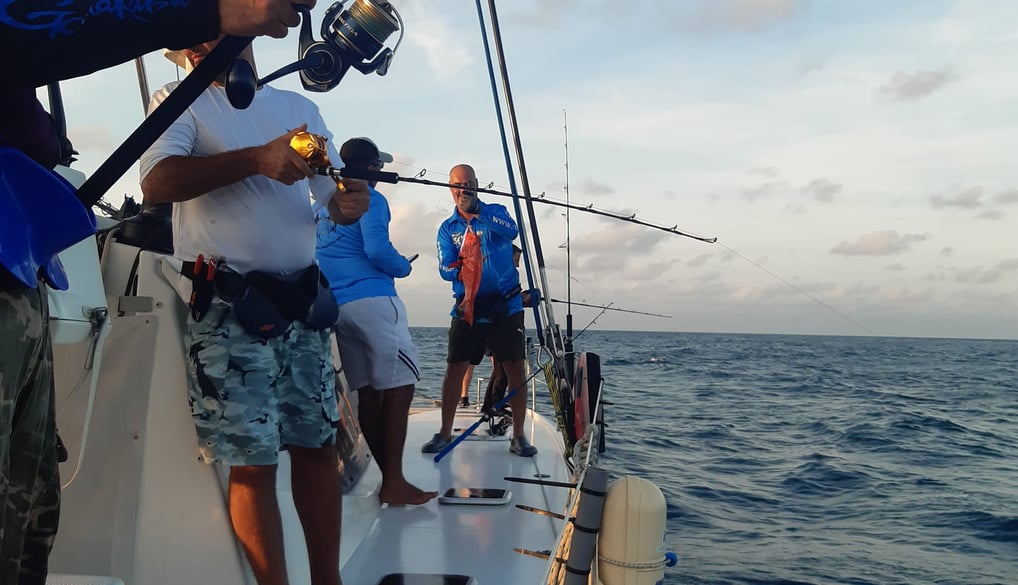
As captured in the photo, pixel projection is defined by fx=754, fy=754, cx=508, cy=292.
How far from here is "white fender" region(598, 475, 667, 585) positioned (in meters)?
2.46

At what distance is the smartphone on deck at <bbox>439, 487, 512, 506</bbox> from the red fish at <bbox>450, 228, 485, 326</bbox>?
1.43 meters

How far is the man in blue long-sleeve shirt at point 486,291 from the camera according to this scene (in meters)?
4.76

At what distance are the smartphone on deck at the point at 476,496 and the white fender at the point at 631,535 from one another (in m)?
0.94

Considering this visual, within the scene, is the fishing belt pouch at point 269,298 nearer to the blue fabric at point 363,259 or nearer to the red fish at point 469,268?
the blue fabric at point 363,259

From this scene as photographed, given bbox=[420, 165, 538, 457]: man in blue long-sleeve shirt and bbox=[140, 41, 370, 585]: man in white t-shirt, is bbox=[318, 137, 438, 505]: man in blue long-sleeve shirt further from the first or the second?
bbox=[420, 165, 538, 457]: man in blue long-sleeve shirt

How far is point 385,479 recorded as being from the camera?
128 inches

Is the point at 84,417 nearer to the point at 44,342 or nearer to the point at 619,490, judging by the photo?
the point at 44,342

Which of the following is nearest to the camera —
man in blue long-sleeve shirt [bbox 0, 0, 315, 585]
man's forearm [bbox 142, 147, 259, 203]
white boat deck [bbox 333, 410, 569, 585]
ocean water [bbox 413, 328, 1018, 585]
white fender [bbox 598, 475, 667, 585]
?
man in blue long-sleeve shirt [bbox 0, 0, 315, 585]

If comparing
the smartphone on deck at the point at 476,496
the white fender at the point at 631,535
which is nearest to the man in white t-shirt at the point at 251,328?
the white fender at the point at 631,535

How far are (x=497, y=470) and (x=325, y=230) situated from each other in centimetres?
156

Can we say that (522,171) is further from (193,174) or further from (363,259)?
(193,174)

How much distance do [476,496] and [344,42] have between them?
7.05 feet

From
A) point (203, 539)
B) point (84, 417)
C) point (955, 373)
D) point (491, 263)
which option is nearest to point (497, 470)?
point (491, 263)

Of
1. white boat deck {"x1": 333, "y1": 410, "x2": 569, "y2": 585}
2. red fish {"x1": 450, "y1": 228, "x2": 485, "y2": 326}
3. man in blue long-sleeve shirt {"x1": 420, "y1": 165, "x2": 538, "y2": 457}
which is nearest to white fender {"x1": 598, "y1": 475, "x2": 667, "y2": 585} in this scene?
white boat deck {"x1": 333, "y1": 410, "x2": 569, "y2": 585}
